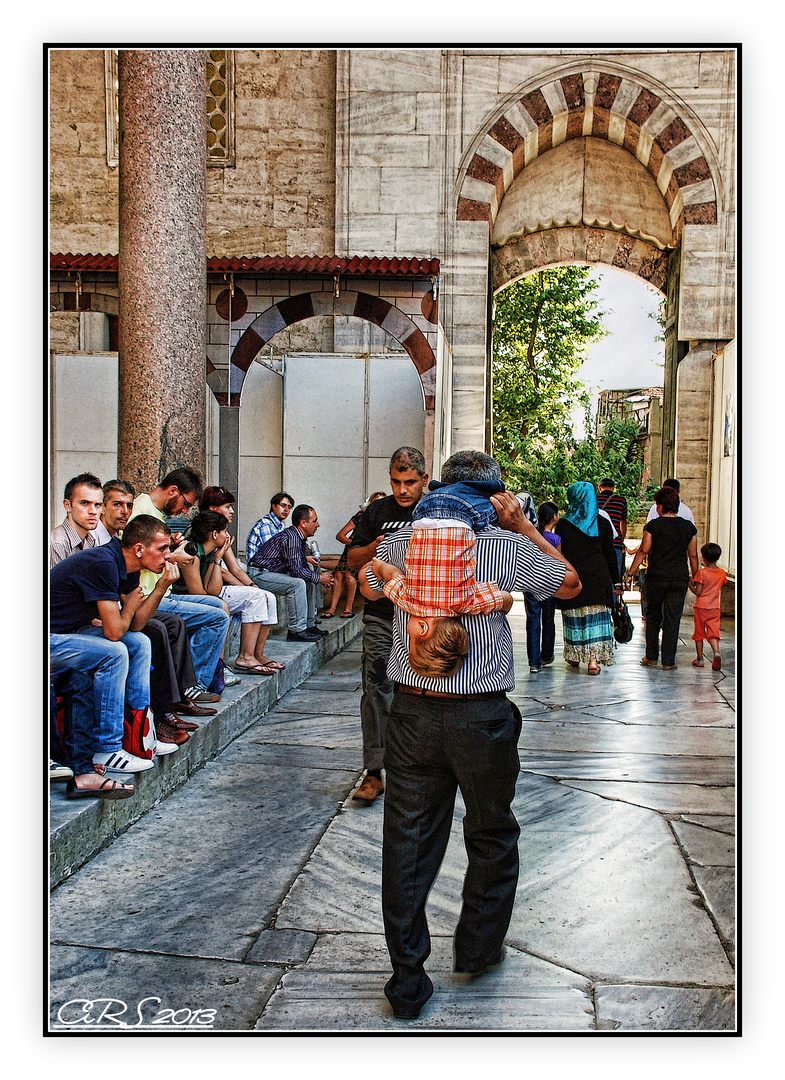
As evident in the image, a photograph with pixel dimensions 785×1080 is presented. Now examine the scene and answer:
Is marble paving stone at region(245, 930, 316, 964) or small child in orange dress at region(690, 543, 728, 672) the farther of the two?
small child in orange dress at region(690, 543, 728, 672)

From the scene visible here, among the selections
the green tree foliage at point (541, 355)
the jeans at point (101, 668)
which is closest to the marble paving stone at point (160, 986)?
the jeans at point (101, 668)

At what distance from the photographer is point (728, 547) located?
40.5 feet

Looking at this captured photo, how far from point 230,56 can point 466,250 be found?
4.89 m

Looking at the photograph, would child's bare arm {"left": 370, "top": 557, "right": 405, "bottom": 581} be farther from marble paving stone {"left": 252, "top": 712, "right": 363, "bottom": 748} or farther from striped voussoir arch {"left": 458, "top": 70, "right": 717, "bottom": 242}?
striped voussoir arch {"left": 458, "top": 70, "right": 717, "bottom": 242}

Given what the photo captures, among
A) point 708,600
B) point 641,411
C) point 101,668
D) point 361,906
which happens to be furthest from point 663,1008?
point 641,411

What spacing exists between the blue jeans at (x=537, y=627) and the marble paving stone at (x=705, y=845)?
426 centimetres

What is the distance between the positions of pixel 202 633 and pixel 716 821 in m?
3.25

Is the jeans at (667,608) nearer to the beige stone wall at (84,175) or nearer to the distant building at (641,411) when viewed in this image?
the beige stone wall at (84,175)

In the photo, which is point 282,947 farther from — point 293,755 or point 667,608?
point 667,608

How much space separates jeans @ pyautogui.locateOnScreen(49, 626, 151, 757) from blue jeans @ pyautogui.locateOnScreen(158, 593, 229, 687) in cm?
164

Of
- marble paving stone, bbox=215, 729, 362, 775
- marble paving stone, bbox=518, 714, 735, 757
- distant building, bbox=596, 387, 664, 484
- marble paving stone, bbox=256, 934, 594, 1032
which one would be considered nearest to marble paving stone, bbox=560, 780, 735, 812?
marble paving stone, bbox=518, 714, 735, 757

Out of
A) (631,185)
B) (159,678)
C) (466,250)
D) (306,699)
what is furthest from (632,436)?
(159,678)

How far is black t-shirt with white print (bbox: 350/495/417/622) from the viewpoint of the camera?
4.64 meters
